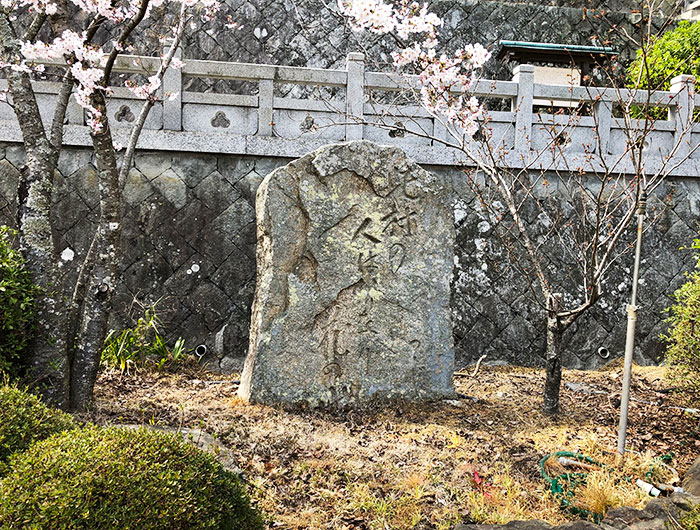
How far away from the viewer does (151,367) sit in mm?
6891

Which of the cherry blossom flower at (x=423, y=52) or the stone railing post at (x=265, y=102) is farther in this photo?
the stone railing post at (x=265, y=102)

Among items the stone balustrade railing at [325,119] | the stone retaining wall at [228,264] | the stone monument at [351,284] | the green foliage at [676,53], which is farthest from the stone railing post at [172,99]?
the green foliage at [676,53]

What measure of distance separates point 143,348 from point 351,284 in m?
2.85

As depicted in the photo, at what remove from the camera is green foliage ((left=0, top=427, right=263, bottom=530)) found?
2.28 m

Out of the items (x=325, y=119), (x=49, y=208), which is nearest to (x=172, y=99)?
(x=325, y=119)

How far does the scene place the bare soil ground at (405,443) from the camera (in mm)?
3992

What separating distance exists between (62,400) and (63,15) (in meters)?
3.22

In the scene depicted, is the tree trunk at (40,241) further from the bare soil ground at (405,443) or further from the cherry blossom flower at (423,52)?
the cherry blossom flower at (423,52)

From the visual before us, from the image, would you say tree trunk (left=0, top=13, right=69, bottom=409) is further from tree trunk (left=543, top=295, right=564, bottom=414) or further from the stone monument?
tree trunk (left=543, top=295, right=564, bottom=414)

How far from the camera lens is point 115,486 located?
2.38m

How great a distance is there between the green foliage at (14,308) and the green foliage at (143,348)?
6.78 feet

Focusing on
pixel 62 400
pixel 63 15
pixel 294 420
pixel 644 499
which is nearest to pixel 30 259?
pixel 62 400

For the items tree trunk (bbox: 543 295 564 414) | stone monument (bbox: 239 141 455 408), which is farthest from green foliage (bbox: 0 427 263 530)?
tree trunk (bbox: 543 295 564 414)

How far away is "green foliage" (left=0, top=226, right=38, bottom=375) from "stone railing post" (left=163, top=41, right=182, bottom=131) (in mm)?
3083
